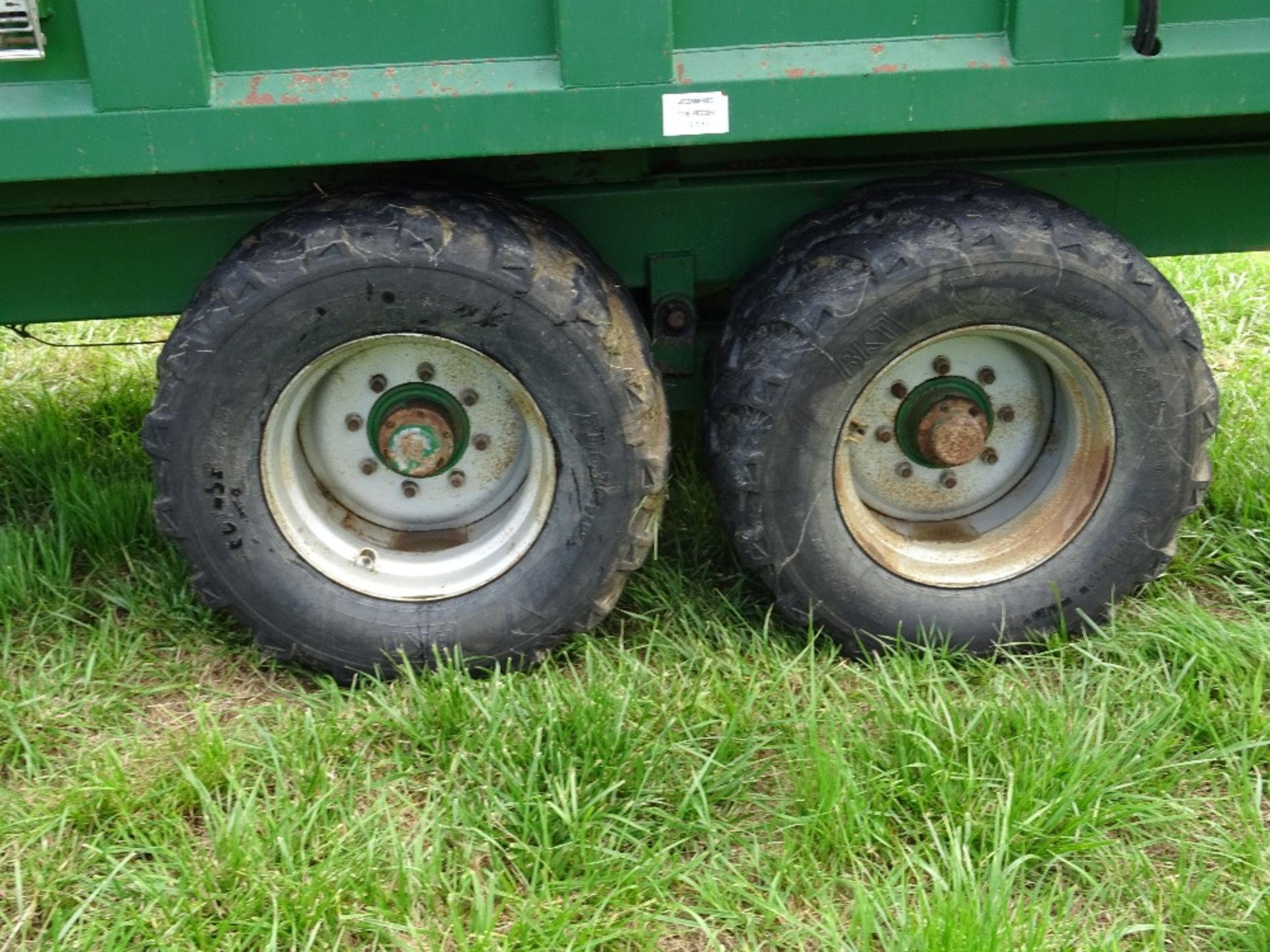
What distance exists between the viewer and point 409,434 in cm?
302

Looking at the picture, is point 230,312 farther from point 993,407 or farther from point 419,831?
point 993,407

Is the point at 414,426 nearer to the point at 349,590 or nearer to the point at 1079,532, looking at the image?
the point at 349,590

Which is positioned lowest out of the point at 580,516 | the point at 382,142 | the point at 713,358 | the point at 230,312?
the point at 580,516

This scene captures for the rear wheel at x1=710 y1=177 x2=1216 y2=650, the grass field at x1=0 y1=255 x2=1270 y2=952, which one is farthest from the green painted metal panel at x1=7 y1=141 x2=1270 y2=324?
the grass field at x1=0 y1=255 x2=1270 y2=952

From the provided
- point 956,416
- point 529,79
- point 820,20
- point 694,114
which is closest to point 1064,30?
point 820,20

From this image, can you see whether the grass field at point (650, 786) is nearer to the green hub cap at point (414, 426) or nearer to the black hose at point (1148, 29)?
the green hub cap at point (414, 426)

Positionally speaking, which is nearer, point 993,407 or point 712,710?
point 712,710

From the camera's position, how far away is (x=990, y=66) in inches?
103

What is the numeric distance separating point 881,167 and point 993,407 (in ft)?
2.04

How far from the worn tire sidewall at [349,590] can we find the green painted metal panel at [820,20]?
635mm

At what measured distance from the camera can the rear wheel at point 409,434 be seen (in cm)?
273

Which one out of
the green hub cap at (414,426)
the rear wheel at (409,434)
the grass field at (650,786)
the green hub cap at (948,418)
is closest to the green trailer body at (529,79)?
the rear wheel at (409,434)

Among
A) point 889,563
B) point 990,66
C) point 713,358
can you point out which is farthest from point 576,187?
point 889,563

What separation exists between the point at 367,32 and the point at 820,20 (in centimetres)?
87
